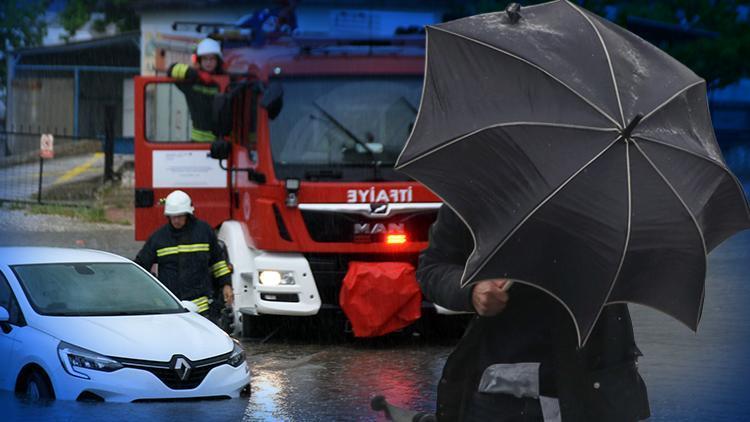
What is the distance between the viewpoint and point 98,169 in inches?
1276

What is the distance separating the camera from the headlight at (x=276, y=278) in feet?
39.3

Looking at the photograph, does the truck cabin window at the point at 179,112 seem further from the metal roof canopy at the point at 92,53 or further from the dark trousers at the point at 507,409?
the metal roof canopy at the point at 92,53

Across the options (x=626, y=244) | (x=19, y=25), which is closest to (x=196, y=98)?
(x=626, y=244)

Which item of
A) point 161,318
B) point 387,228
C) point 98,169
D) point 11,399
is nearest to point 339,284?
point 387,228

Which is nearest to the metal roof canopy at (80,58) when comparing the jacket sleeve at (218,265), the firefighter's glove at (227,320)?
the firefighter's glove at (227,320)

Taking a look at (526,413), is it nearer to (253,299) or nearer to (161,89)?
(253,299)

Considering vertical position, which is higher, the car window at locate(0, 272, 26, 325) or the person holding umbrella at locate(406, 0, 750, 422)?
the person holding umbrella at locate(406, 0, 750, 422)

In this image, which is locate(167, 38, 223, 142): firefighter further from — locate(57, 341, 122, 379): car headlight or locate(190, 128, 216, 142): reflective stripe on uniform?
locate(57, 341, 122, 379): car headlight

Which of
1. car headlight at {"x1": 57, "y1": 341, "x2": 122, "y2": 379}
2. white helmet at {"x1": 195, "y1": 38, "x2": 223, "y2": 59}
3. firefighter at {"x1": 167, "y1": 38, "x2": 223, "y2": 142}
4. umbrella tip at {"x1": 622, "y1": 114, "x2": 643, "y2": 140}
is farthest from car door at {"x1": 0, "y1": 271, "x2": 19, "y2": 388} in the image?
umbrella tip at {"x1": 622, "y1": 114, "x2": 643, "y2": 140}

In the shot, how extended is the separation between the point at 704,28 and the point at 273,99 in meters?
22.3

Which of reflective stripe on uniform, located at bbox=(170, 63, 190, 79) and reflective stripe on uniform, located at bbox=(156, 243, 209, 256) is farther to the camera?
reflective stripe on uniform, located at bbox=(170, 63, 190, 79)

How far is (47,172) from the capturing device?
3117 cm

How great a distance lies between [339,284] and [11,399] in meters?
3.73

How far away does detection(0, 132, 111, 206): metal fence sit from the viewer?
28672mm
